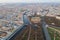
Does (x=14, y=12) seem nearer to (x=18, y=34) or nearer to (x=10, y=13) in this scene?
(x=10, y=13)

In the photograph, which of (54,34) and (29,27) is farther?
(29,27)

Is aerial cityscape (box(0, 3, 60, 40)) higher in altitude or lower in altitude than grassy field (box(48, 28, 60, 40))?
higher

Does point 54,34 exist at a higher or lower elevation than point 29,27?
lower

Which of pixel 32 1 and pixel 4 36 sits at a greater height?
pixel 32 1

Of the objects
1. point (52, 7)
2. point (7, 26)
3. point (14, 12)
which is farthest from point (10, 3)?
point (7, 26)

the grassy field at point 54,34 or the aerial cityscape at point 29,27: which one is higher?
the aerial cityscape at point 29,27

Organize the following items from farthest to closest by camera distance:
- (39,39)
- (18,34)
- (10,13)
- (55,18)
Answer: (10,13)
(55,18)
(18,34)
(39,39)

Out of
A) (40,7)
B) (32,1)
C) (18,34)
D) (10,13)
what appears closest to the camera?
(18,34)

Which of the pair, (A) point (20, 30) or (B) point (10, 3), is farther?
(B) point (10, 3)

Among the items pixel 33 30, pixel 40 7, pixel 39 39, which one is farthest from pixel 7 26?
pixel 40 7
